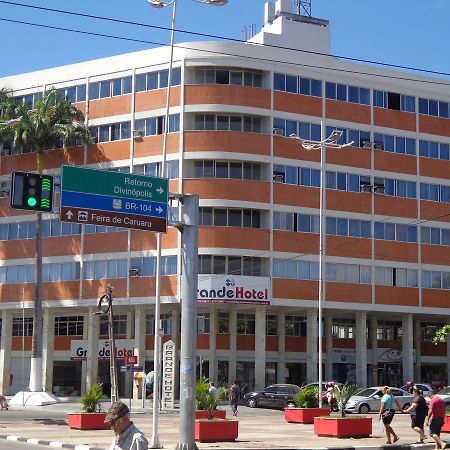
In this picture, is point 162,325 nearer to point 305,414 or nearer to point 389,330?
point 389,330

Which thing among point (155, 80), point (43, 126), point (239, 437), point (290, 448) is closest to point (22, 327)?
point (43, 126)

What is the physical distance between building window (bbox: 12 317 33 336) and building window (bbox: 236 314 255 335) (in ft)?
49.3

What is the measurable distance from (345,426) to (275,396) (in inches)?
831

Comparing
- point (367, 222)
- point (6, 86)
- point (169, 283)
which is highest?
point (6, 86)

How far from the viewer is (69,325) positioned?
62.7 metres

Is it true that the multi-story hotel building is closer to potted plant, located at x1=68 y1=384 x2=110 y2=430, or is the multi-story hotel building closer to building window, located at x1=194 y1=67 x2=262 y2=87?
building window, located at x1=194 y1=67 x2=262 y2=87

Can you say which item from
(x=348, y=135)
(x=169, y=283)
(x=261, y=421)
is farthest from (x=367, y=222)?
(x=261, y=421)

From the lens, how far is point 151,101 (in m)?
57.0

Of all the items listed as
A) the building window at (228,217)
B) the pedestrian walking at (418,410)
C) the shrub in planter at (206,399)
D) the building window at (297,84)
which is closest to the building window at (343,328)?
the building window at (228,217)

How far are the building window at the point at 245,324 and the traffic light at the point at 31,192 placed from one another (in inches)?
1519

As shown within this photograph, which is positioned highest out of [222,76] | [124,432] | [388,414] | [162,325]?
[222,76]

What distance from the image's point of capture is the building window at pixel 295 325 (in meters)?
60.5

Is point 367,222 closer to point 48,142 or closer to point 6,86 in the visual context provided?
point 48,142

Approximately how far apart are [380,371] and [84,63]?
29.3m
